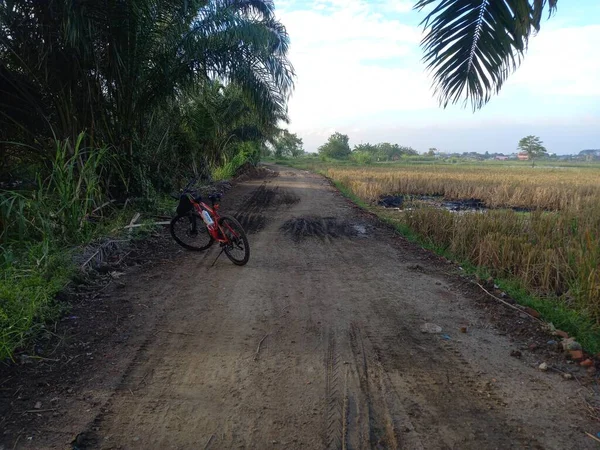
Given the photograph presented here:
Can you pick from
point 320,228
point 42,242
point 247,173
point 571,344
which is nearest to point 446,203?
point 320,228

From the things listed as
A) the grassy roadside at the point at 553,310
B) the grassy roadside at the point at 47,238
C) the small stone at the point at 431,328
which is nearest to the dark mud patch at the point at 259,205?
the grassy roadside at the point at 47,238

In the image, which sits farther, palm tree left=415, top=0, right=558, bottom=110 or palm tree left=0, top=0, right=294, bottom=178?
palm tree left=0, top=0, right=294, bottom=178

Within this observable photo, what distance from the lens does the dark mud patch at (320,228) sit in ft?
26.7

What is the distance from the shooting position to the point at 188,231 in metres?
6.56

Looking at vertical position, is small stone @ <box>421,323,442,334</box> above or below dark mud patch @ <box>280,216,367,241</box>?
below

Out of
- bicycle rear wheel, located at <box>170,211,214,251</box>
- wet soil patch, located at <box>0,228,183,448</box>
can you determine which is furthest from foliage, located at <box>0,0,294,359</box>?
bicycle rear wheel, located at <box>170,211,214,251</box>

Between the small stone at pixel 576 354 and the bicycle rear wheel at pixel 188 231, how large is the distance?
466 cm

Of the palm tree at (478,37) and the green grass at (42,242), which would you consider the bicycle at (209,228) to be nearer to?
the green grass at (42,242)

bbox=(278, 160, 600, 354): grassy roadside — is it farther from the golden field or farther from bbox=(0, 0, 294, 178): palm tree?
bbox=(0, 0, 294, 178): palm tree

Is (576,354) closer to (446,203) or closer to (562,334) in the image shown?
(562,334)

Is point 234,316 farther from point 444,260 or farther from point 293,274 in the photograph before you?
point 444,260

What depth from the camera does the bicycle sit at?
5734 millimetres

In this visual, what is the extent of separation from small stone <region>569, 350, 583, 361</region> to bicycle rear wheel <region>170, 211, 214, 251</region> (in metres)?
4.66

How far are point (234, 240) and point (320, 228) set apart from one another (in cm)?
330
